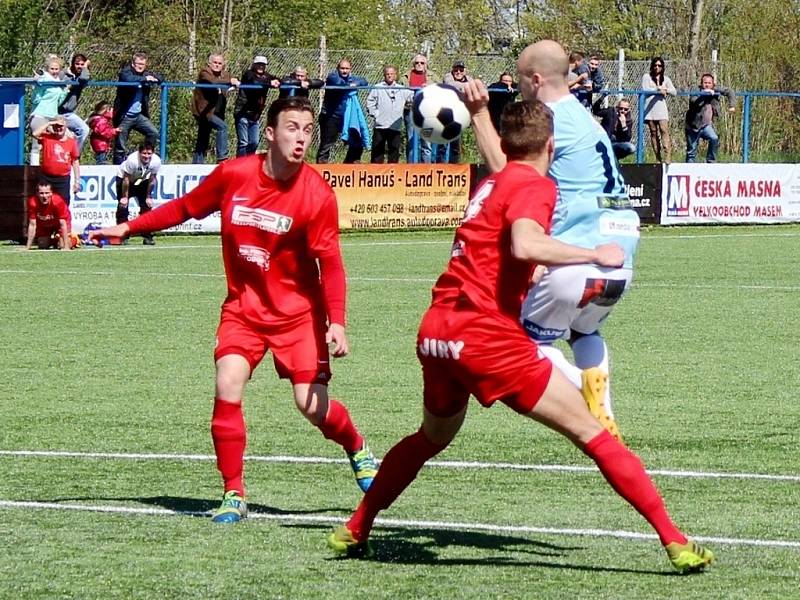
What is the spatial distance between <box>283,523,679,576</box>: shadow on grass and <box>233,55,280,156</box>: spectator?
2025cm

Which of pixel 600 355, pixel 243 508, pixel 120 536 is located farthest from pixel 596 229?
pixel 120 536

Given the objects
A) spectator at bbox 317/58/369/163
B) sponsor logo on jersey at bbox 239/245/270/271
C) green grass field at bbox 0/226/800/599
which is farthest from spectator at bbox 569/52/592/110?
sponsor logo on jersey at bbox 239/245/270/271

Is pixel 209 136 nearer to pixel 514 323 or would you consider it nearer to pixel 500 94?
pixel 500 94

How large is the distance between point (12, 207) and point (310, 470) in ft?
55.3

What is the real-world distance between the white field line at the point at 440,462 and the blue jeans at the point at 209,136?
17.8m

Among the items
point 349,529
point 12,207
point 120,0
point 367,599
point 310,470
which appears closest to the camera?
point 367,599

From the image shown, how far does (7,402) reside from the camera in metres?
10.7

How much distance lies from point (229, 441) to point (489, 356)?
170 cm

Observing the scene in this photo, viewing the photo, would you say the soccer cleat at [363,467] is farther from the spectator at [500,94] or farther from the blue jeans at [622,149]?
the blue jeans at [622,149]

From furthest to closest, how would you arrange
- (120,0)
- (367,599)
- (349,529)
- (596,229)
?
(120,0)
(596,229)
(349,529)
(367,599)

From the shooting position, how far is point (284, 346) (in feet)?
24.4

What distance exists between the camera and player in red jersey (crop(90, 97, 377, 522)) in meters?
7.30

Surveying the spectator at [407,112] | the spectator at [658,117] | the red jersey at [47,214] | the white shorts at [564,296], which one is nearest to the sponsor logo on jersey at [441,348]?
the white shorts at [564,296]

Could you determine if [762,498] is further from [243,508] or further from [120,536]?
[120,536]
